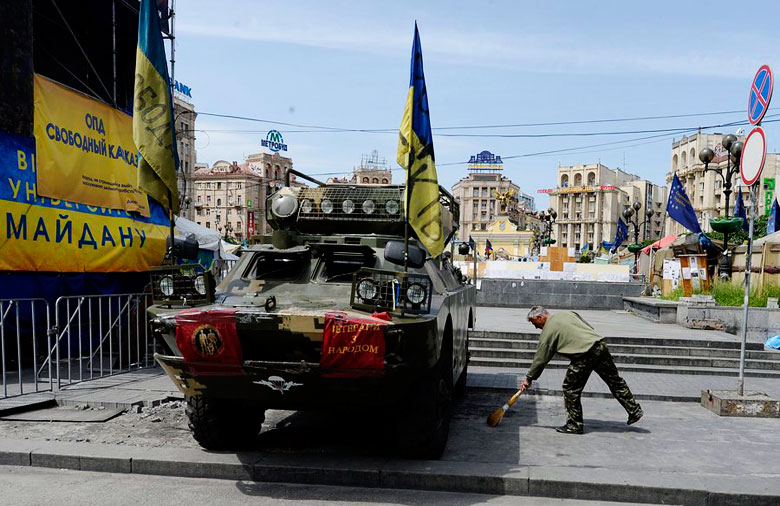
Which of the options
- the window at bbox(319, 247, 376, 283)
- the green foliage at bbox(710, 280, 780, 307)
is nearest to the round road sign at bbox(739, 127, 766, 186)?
the window at bbox(319, 247, 376, 283)

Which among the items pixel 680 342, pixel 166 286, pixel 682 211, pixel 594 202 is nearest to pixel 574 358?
pixel 166 286

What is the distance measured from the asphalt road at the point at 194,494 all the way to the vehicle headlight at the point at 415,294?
153 centimetres

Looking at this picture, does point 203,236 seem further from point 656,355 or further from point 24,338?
point 656,355

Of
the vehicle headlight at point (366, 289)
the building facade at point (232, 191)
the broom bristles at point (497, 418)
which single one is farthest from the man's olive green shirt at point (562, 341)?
the building facade at point (232, 191)

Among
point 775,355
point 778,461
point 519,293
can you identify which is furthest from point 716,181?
point 778,461

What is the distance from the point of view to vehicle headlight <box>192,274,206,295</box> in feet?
17.9

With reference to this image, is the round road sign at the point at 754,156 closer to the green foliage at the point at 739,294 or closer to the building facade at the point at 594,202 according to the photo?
the green foliage at the point at 739,294

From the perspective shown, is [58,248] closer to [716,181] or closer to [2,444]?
[2,444]

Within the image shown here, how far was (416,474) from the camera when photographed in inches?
205

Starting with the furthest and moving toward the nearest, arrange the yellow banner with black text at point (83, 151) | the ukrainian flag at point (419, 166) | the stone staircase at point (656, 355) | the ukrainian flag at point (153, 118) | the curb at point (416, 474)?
1. the stone staircase at point (656, 355)
2. the yellow banner with black text at point (83, 151)
3. the ukrainian flag at point (153, 118)
4. the ukrainian flag at point (419, 166)
5. the curb at point (416, 474)

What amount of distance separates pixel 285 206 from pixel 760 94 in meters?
5.96

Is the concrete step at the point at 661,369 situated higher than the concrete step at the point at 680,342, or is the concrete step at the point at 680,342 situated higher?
the concrete step at the point at 680,342

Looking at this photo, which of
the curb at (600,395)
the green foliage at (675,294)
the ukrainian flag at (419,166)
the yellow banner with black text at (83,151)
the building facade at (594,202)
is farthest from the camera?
the building facade at (594,202)

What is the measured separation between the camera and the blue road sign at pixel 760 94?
25.3 feet
